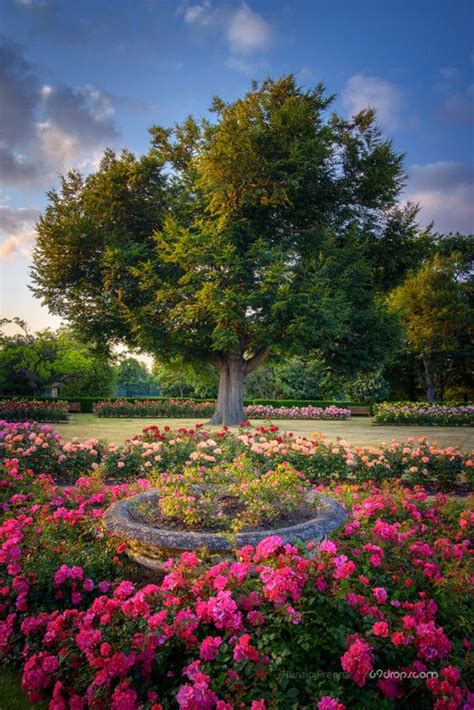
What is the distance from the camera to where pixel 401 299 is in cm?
3516

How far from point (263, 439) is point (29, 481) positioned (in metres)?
3.60

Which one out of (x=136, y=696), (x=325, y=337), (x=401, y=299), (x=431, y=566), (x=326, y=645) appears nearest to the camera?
(x=136, y=696)

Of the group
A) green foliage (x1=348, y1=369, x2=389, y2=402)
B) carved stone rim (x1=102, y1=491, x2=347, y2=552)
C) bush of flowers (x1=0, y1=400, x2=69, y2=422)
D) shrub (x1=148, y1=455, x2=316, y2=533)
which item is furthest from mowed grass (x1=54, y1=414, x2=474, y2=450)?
green foliage (x1=348, y1=369, x2=389, y2=402)

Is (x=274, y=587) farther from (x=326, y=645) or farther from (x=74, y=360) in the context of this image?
(x=74, y=360)

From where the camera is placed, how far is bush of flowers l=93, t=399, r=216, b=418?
28.2 metres

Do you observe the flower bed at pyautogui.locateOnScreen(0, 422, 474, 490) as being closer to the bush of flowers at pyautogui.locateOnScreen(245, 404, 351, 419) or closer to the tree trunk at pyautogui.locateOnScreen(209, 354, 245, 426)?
the tree trunk at pyautogui.locateOnScreen(209, 354, 245, 426)

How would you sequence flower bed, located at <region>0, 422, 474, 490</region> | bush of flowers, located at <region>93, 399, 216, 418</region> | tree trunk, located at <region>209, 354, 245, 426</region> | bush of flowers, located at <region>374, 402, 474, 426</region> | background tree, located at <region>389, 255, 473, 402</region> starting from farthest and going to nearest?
background tree, located at <region>389, 255, 473, 402</region> → bush of flowers, located at <region>93, 399, 216, 418</region> → bush of flowers, located at <region>374, 402, 474, 426</region> → tree trunk, located at <region>209, 354, 245, 426</region> → flower bed, located at <region>0, 422, 474, 490</region>

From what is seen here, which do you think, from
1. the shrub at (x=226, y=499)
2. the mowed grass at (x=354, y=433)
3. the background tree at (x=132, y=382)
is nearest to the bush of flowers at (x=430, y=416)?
the mowed grass at (x=354, y=433)

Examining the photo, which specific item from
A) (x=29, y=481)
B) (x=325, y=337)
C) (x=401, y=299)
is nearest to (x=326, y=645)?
(x=29, y=481)

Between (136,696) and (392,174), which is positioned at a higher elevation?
(392,174)

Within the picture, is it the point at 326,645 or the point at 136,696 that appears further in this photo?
the point at 326,645

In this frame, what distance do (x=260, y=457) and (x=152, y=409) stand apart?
2195 cm

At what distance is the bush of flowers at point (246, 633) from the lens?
2193 millimetres

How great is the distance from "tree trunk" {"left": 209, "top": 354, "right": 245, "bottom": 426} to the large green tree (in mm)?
66
